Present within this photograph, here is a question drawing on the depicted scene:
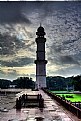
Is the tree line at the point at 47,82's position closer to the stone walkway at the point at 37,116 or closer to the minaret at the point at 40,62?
the minaret at the point at 40,62

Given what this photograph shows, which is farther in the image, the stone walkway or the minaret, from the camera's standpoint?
the minaret

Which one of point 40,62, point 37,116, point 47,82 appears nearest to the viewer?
point 37,116

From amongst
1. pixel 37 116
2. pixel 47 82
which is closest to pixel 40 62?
pixel 47 82

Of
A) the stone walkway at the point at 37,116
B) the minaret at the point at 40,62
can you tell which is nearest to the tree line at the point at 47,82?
the minaret at the point at 40,62

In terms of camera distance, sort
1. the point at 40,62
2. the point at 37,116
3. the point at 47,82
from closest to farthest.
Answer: the point at 37,116 < the point at 40,62 < the point at 47,82

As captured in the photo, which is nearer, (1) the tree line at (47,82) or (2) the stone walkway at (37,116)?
(2) the stone walkway at (37,116)

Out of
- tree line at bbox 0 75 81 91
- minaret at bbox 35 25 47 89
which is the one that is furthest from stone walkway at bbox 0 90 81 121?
tree line at bbox 0 75 81 91

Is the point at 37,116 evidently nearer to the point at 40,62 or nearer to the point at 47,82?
the point at 40,62

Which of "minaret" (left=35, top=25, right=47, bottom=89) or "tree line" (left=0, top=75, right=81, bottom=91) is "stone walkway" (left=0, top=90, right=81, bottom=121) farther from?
"tree line" (left=0, top=75, right=81, bottom=91)

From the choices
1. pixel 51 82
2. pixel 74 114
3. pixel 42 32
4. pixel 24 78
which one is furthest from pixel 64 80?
pixel 74 114

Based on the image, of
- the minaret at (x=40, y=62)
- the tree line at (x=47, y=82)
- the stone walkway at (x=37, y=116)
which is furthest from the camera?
the tree line at (x=47, y=82)

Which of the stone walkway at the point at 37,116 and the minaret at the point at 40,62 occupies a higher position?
the minaret at the point at 40,62

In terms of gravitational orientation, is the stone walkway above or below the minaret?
below

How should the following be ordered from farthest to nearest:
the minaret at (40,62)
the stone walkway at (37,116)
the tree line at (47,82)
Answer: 1. the tree line at (47,82)
2. the minaret at (40,62)
3. the stone walkway at (37,116)
